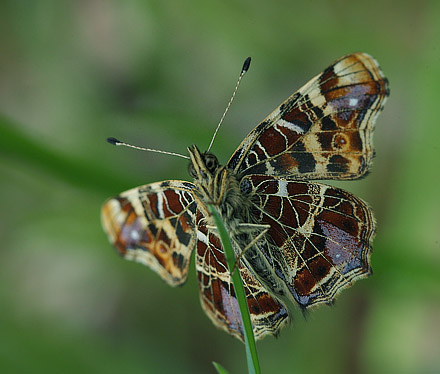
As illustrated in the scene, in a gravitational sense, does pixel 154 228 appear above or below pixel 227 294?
above

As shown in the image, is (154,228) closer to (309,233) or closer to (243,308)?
(309,233)

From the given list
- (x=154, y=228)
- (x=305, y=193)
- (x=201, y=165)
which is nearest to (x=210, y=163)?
(x=201, y=165)

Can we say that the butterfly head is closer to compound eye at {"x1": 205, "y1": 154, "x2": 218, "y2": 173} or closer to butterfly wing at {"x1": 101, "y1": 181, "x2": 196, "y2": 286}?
compound eye at {"x1": 205, "y1": 154, "x2": 218, "y2": 173}

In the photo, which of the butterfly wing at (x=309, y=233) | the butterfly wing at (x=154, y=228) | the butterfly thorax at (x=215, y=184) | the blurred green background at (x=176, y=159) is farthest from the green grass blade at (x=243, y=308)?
the blurred green background at (x=176, y=159)

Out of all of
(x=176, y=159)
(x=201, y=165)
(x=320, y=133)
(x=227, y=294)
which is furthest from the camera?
(x=176, y=159)

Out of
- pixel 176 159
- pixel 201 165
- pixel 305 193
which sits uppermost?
pixel 176 159
